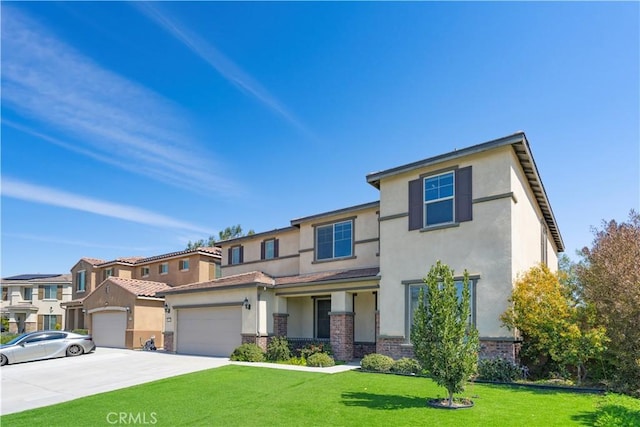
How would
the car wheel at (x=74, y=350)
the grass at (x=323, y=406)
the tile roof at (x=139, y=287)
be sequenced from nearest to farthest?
the grass at (x=323, y=406) → the car wheel at (x=74, y=350) → the tile roof at (x=139, y=287)

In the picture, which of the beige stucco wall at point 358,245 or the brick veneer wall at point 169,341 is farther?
the brick veneer wall at point 169,341

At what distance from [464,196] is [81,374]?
A: 1512 cm

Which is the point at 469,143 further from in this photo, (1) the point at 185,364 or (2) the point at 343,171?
(1) the point at 185,364

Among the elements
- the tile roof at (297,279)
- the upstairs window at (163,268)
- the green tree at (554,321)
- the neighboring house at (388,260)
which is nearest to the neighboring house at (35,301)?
the upstairs window at (163,268)

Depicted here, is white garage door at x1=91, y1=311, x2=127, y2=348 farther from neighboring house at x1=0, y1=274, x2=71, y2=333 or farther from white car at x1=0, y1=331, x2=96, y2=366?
neighboring house at x1=0, y1=274, x2=71, y2=333

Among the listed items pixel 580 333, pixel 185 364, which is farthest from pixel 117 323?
pixel 580 333

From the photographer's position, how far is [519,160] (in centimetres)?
1570

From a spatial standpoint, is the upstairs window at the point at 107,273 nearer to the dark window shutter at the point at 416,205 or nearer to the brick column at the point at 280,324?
the brick column at the point at 280,324

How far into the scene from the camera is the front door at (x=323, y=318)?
69.9 feet

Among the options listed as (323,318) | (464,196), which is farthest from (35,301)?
(464,196)

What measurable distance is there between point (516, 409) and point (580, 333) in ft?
13.6

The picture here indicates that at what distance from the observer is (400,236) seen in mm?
17016

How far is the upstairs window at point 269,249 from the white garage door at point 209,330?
3.98 meters

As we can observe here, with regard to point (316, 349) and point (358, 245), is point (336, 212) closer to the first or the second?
point (358, 245)
